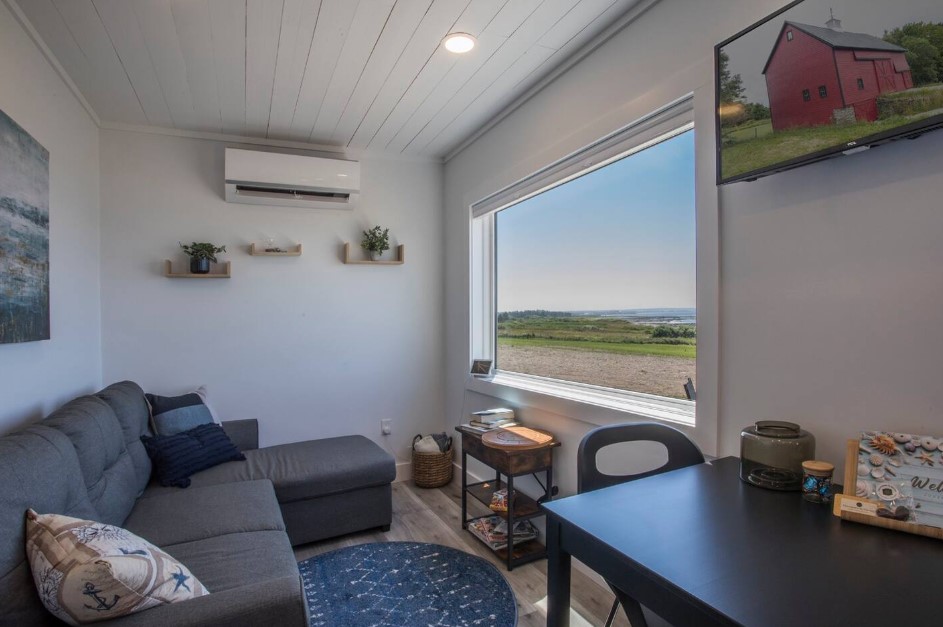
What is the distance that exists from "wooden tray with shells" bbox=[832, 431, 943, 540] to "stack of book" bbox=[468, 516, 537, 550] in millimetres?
1678

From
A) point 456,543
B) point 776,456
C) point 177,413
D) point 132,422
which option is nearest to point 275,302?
point 177,413

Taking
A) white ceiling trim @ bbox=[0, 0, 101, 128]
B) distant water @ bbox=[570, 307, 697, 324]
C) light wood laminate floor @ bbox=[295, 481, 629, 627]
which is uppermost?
white ceiling trim @ bbox=[0, 0, 101, 128]

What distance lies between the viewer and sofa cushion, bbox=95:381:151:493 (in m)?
2.23

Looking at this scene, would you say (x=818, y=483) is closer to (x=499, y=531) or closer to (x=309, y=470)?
(x=499, y=531)

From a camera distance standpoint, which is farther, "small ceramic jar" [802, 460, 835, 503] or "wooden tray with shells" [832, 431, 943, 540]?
"small ceramic jar" [802, 460, 835, 503]

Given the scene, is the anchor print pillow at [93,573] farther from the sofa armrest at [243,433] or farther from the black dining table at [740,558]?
the sofa armrest at [243,433]

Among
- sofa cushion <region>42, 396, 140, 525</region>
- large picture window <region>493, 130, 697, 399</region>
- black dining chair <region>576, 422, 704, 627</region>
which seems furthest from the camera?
large picture window <region>493, 130, 697, 399</region>

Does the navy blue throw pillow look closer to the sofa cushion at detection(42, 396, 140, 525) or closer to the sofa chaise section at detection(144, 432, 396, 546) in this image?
the sofa chaise section at detection(144, 432, 396, 546)

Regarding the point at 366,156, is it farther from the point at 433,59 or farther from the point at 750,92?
the point at 750,92

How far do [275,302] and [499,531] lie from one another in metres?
2.17

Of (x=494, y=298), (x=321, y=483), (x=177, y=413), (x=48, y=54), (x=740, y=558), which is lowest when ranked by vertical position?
(x=321, y=483)

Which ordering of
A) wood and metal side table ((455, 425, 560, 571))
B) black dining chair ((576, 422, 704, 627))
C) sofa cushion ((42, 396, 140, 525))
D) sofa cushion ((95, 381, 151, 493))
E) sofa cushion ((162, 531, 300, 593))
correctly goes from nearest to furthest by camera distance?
black dining chair ((576, 422, 704, 627)) → sofa cushion ((162, 531, 300, 593)) → sofa cushion ((42, 396, 140, 525)) → sofa cushion ((95, 381, 151, 493)) → wood and metal side table ((455, 425, 560, 571))

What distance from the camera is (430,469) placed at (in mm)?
3541

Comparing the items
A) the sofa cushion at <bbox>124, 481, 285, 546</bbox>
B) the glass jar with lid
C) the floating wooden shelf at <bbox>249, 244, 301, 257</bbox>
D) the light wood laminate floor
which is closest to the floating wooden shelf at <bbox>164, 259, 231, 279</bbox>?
the floating wooden shelf at <bbox>249, 244, 301, 257</bbox>
